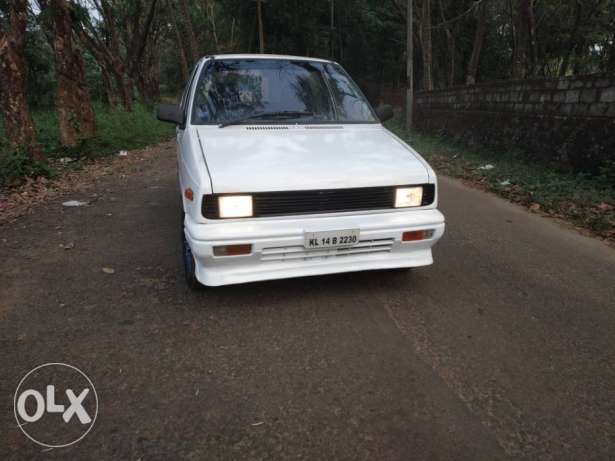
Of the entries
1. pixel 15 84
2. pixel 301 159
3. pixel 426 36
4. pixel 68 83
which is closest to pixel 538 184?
pixel 301 159

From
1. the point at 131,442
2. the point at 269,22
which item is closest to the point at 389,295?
the point at 131,442

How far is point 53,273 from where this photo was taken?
11.7 feet

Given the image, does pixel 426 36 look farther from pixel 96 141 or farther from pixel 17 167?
pixel 17 167

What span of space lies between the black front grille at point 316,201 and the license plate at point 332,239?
149mm

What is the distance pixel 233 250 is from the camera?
2682mm

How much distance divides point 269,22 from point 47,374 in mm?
26525

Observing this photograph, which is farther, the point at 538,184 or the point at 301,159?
the point at 538,184

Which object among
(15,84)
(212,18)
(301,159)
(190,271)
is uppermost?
(212,18)

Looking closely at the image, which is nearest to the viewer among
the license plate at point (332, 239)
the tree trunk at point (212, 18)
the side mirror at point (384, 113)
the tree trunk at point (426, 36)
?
the license plate at point (332, 239)

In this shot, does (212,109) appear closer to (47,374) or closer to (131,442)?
(47,374)

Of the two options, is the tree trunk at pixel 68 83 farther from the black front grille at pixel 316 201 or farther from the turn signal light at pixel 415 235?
the turn signal light at pixel 415 235

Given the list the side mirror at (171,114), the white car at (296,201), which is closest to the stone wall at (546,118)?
the white car at (296,201)

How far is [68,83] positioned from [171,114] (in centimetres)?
617

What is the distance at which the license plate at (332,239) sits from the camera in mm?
2742
